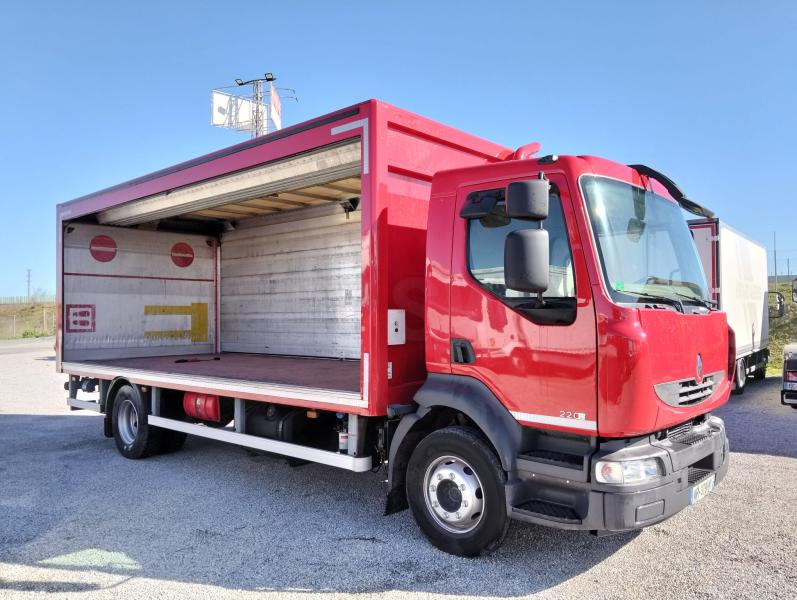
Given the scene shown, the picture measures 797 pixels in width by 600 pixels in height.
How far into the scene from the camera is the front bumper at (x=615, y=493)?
335 centimetres

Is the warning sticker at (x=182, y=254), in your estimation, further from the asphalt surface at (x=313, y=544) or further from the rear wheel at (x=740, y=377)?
the rear wheel at (x=740, y=377)

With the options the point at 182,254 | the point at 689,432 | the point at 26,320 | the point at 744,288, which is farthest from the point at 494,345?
the point at 26,320

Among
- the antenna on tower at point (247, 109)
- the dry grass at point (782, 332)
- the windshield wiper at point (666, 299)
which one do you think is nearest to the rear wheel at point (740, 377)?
the dry grass at point (782, 332)

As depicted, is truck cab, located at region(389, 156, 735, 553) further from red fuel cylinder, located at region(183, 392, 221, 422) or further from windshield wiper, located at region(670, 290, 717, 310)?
red fuel cylinder, located at region(183, 392, 221, 422)

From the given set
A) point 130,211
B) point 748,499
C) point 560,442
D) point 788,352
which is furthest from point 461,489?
point 788,352

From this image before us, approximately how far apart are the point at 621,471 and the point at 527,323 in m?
0.96

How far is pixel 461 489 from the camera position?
13.1 feet

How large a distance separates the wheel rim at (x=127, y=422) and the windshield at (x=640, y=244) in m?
5.80

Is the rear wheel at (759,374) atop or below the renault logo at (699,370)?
below

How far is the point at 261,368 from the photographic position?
22.5 ft

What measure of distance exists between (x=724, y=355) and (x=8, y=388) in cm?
1504

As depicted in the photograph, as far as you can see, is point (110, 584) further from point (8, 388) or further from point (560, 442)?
point (8, 388)

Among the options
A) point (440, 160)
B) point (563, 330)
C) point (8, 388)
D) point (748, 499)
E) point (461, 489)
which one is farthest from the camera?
point (8, 388)

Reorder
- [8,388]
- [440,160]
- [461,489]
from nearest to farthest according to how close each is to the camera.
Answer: [461,489]
[440,160]
[8,388]
